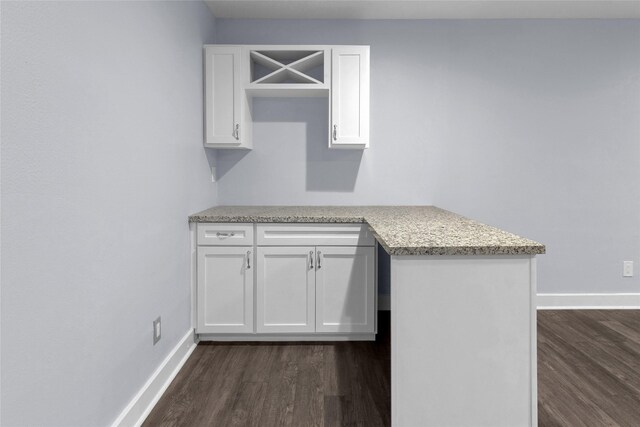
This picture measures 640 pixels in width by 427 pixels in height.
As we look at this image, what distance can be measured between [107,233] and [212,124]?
5.32 ft

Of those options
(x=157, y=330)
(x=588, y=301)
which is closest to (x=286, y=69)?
(x=157, y=330)

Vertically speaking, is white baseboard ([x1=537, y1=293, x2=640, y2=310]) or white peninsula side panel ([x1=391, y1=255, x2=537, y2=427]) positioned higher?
white peninsula side panel ([x1=391, y1=255, x2=537, y2=427])

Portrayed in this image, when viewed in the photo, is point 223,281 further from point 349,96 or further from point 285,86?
point 349,96

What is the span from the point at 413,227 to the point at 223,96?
177 cm

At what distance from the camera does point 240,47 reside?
3133 mm

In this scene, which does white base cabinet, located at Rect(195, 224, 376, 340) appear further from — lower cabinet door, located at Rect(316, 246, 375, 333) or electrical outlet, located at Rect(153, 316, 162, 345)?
electrical outlet, located at Rect(153, 316, 162, 345)

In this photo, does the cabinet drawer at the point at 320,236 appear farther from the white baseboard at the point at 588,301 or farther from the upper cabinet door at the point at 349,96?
the white baseboard at the point at 588,301

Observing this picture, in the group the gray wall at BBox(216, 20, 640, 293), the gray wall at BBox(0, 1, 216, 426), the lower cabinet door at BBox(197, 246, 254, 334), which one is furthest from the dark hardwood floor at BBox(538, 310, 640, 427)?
the gray wall at BBox(0, 1, 216, 426)

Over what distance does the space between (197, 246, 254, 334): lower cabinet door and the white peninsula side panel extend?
1485 mm

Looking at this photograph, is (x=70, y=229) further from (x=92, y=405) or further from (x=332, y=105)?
(x=332, y=105)

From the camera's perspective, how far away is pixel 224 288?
2902 mm

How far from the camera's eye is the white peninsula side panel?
63.1 inches

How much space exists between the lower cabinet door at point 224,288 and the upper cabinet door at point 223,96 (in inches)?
32.8

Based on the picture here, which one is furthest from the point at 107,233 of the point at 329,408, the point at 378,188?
the point at 378,188
